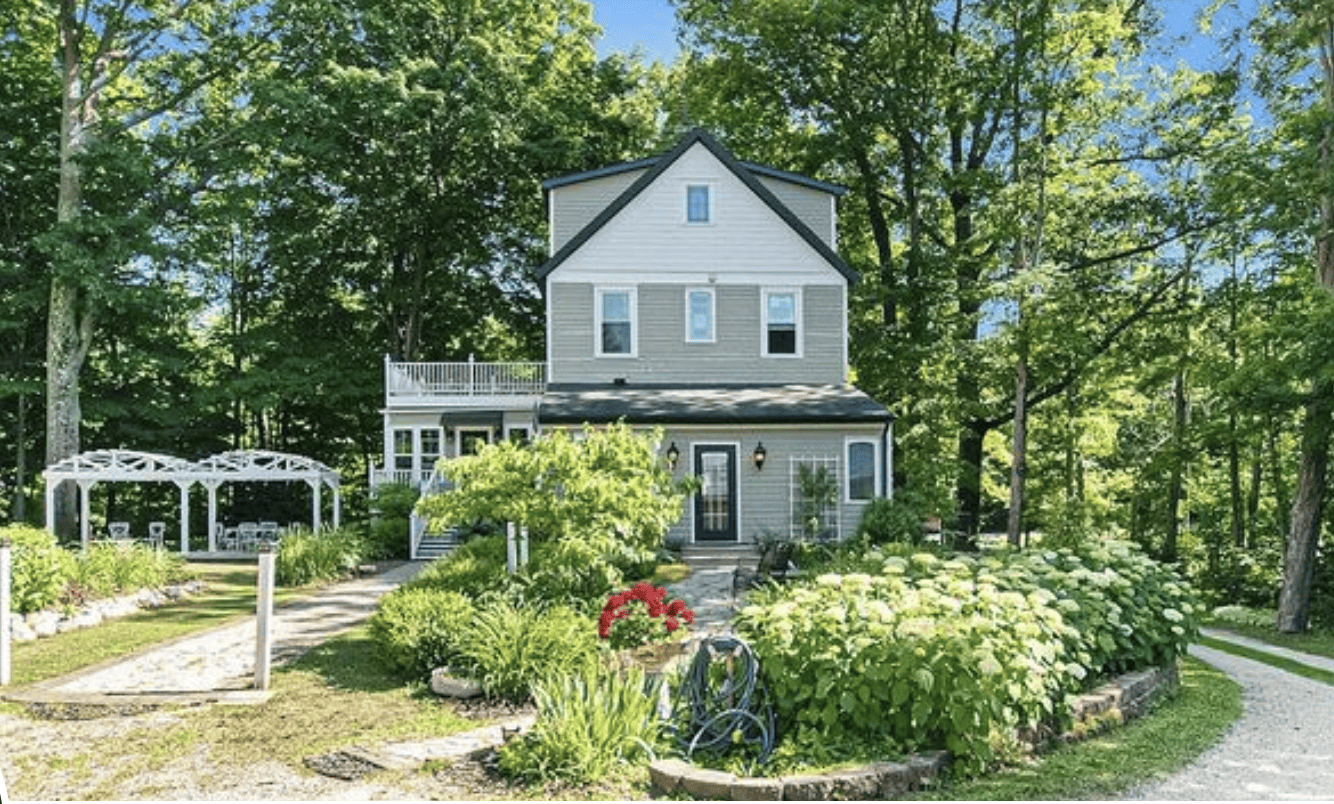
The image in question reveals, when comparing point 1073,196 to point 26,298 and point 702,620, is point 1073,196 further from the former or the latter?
point 26,298

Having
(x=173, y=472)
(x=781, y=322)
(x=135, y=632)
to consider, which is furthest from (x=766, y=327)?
(x=135, y=632)

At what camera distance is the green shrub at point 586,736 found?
6.19 meters

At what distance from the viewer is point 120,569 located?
15.1 m

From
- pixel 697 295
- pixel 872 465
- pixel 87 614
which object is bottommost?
pixel 87 614

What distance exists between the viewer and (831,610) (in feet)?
22.5

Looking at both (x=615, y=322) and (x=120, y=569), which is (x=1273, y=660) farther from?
(x=120, y=569)

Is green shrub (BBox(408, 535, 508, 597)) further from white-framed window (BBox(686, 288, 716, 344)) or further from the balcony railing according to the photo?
the balcony railing

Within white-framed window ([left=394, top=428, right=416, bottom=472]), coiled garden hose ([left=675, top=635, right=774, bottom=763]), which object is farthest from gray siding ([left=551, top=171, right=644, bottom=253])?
coiled garden hose ([left=675, top=635, right=774, bottom=763])

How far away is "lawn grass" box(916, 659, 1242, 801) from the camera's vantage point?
19.9 ft

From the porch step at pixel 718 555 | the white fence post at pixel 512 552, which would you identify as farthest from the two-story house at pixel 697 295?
the white fence post at pixel 512 552

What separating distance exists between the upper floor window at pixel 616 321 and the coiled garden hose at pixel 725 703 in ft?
50.9

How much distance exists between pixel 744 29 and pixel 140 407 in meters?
18.8

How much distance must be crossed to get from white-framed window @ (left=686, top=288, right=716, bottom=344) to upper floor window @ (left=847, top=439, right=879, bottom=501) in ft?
13.6

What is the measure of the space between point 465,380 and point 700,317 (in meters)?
7.07
